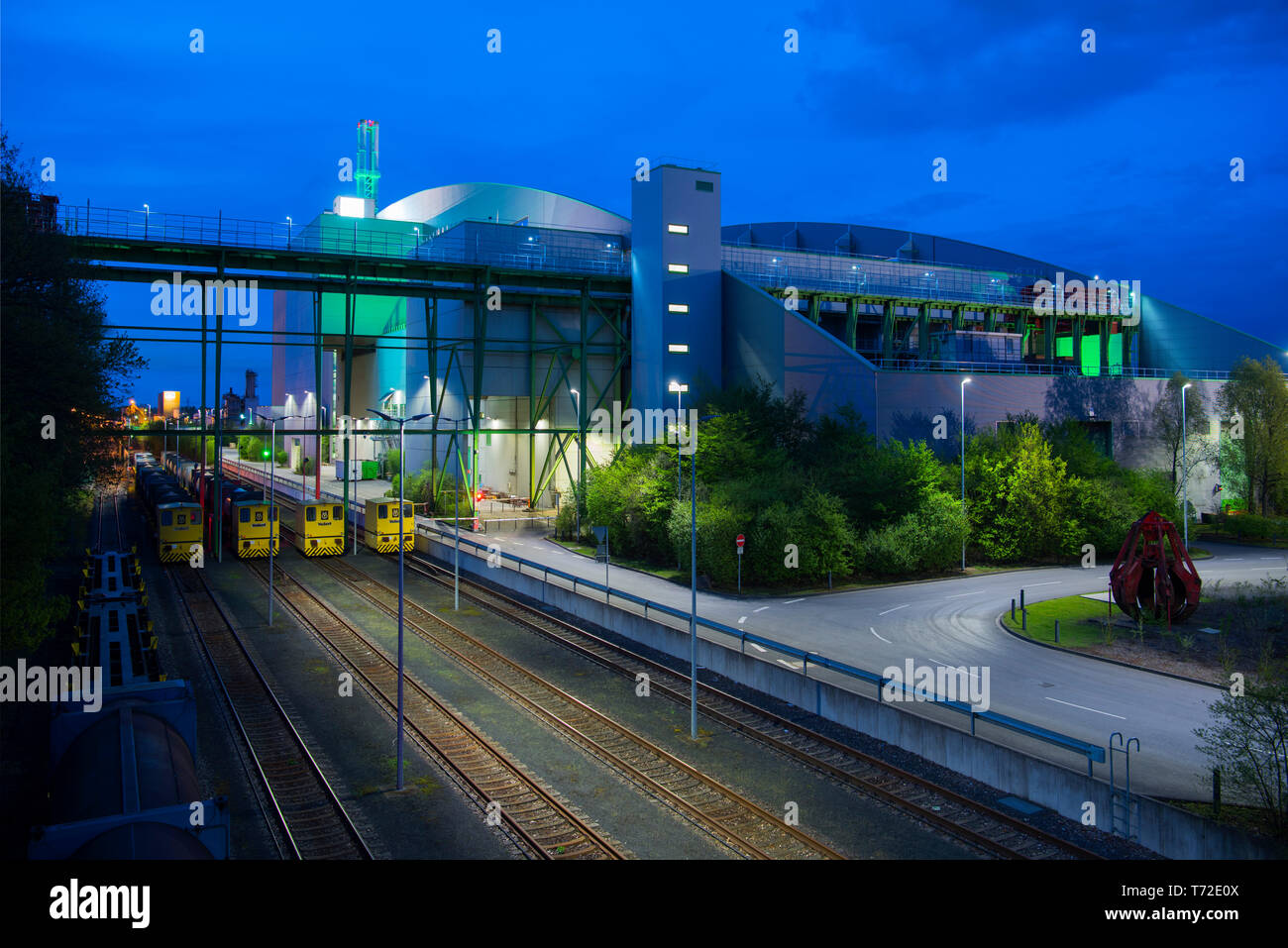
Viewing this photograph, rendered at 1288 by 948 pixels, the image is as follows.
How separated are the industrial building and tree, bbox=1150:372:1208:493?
1.10 metres

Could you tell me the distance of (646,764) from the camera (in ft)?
51.6

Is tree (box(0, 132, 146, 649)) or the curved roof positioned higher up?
the curved roof

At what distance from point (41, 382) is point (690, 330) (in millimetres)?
29799

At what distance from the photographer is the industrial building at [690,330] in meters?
42.2

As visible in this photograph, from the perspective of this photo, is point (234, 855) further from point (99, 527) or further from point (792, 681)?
point (99, 527)

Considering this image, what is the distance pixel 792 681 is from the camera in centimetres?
1906

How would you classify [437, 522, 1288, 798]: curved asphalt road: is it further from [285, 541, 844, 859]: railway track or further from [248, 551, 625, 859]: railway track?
[248, 551, 625, 859]: railway track

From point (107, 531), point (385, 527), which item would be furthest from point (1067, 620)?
point (107, 531)

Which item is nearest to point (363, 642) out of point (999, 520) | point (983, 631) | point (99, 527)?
point (983, 631)

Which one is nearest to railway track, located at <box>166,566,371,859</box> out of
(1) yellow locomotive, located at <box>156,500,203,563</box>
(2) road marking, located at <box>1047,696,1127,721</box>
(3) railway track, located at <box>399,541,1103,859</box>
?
(3) railway track, located at <box>399,541,1103,859</box>

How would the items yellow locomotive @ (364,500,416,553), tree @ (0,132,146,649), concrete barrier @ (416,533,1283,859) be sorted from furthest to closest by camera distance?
yellow locomotive @ (364,500,416,553) → tree @ (0,132,146,649) → concrete barrier @ (416,533,1283,859)

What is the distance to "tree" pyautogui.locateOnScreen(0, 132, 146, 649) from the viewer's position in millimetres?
15609

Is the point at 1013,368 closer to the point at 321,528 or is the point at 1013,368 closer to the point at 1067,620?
the point at 1067,620

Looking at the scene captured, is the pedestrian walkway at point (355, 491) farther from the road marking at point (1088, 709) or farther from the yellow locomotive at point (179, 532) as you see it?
the road marking at point (1088, 709)
